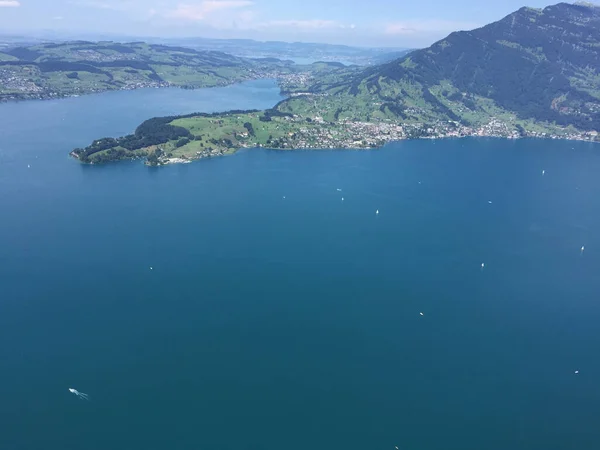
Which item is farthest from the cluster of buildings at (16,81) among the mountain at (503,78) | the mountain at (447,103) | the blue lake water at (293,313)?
the mountain at (503,78)

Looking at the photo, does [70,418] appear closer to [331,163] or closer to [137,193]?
[137,193]

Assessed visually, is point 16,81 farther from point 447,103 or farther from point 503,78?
point 503,78

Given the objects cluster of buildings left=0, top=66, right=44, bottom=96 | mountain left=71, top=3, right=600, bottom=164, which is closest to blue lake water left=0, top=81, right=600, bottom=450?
mountain left=71, top=3, right=600, bottom=164

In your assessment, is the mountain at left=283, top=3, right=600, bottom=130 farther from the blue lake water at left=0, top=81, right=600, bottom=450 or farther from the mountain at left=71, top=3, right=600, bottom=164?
the blue lake water at left=0, top=81, right=600, bottom=450

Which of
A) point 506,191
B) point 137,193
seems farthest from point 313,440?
point 506,191

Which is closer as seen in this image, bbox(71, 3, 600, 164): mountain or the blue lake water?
the blue lake water

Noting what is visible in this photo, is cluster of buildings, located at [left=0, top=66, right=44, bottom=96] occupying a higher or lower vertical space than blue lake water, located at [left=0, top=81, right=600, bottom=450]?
higher

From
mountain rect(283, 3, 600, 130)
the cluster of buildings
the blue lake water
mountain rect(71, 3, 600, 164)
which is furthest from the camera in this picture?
the cluster of buildings
